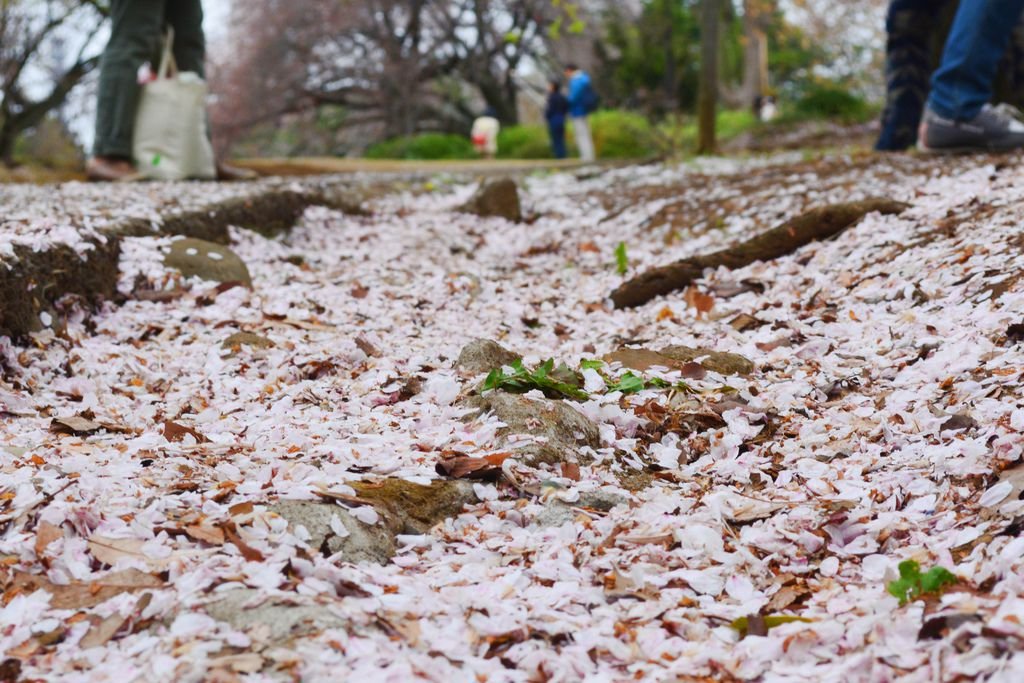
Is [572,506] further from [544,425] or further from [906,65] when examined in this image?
[906,65]

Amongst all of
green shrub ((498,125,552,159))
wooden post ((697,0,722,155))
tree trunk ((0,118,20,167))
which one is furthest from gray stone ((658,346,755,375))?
green shrub ((498,125,552,159))

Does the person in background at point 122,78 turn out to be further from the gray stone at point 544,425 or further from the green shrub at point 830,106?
the green shrub at point 830,106

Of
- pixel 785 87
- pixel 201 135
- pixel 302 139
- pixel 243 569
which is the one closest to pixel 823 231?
pixel 243 569

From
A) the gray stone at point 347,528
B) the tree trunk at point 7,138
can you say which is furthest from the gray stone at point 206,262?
the tree trunk at point 7,138

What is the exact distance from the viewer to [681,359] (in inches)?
129

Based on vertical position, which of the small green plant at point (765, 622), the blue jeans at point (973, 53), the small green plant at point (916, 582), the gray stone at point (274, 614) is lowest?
the small green plant at point (765, 622)

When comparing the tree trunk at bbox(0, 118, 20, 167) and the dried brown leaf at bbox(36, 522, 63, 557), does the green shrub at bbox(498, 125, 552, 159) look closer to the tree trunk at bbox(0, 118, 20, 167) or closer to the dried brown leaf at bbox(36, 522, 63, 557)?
the tree trunk at bbox(0, 118, 20, 167)

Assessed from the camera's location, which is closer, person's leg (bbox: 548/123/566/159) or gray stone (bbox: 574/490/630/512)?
gray stone (bbox: 574/490/630/512)

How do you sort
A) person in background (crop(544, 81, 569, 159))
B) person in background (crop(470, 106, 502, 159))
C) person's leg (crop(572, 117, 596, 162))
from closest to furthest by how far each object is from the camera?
person's leg (crop(572, 117, 596, 162)) < person in background (crop(544, 81, 569, 159)) < person in background (crop(470, 106, 502, 159))

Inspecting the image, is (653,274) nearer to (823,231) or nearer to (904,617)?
(823,231)

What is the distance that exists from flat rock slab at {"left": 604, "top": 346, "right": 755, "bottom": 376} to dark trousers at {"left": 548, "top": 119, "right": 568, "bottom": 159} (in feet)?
38.8

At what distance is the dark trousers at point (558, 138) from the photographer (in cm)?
1477

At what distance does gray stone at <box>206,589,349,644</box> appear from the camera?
157 cm

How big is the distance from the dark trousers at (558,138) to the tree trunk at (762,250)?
34.8 feet
